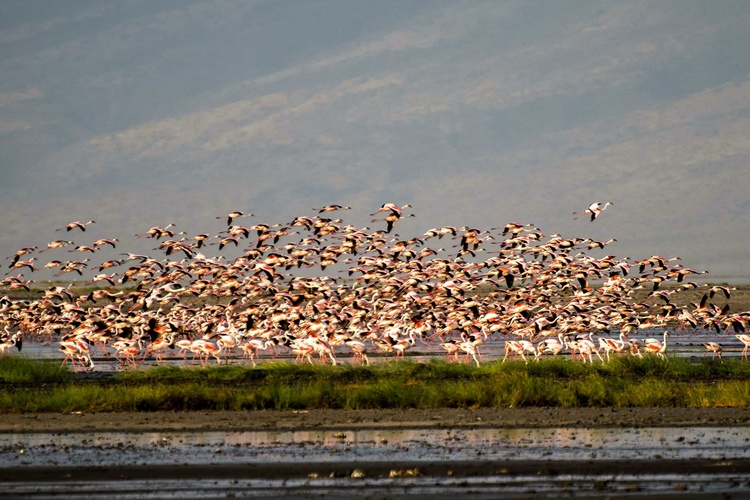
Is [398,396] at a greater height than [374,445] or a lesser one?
greater

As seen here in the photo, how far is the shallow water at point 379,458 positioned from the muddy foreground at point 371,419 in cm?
61

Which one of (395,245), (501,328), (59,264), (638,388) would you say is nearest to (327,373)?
(638,388)

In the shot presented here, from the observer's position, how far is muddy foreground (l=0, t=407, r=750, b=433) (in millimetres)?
18500

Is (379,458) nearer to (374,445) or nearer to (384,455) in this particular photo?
(384,455)

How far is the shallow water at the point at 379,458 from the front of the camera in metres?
12.9

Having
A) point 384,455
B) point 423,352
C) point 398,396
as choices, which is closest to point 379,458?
point 384,455

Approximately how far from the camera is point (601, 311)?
4231 centimetres

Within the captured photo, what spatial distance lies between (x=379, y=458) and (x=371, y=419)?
4.31m

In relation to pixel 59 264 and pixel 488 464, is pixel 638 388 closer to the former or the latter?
pixel 488 464

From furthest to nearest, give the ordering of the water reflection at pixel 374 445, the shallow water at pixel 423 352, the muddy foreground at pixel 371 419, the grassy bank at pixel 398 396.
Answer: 1. the shallow water at pixel 423 352
2. the grassy bank at pixel 398 396
3. the muddy foreground at pixel 371 419
4. the water reflection at pixel 374 445

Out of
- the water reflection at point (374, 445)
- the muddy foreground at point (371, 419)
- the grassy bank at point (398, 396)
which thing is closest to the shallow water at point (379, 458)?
the water reflection at point (374, 445)

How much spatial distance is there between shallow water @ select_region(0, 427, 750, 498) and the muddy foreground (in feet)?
2.01

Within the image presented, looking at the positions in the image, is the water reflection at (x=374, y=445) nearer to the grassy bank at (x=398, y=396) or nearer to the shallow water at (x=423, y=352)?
the grassy bank at (x=398, y=396)

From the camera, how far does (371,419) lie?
19.4 meters
